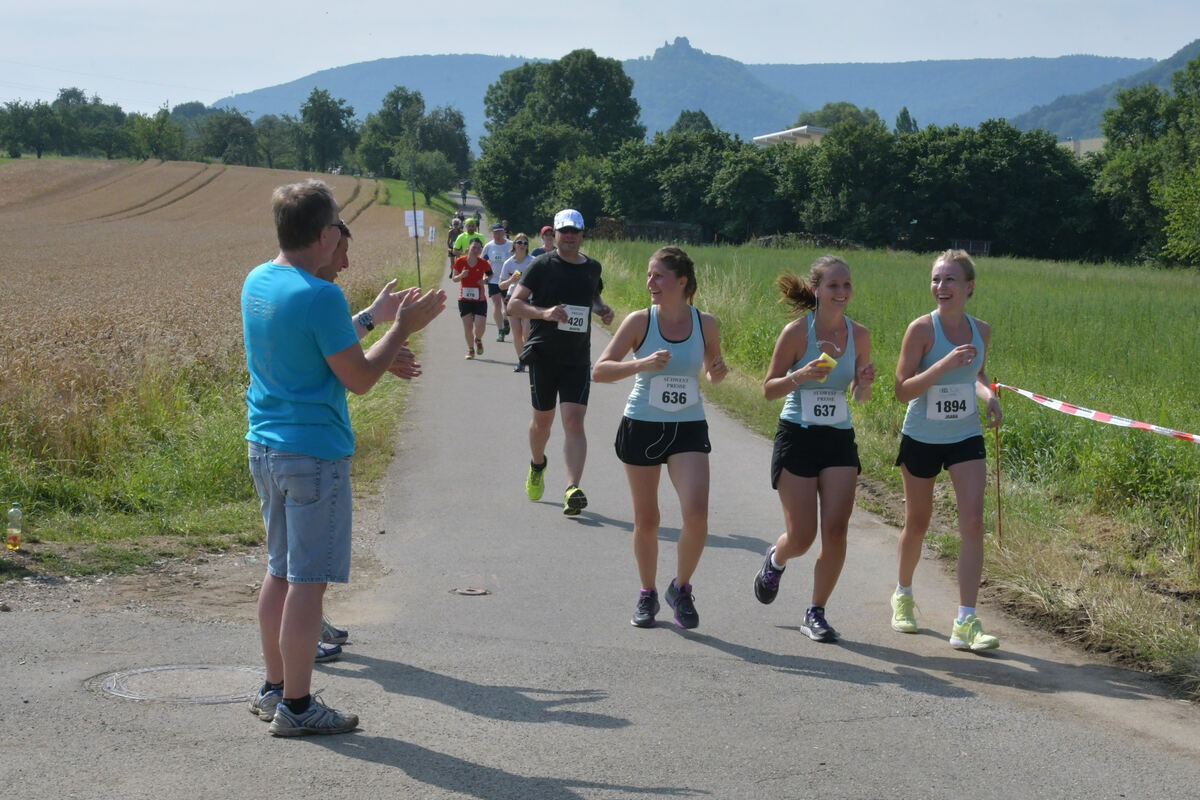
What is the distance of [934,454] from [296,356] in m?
3.23

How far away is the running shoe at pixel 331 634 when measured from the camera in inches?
211

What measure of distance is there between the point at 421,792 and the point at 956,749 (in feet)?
6.56

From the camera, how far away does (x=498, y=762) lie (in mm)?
4078

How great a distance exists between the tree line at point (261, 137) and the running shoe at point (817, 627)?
13149 centimetres

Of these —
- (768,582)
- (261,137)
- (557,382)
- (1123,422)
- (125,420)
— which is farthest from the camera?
(261,137)

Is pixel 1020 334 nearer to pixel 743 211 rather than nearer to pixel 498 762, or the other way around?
pixel 498 762

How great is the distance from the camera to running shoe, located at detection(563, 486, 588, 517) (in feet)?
27.8

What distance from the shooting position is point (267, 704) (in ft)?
14.3

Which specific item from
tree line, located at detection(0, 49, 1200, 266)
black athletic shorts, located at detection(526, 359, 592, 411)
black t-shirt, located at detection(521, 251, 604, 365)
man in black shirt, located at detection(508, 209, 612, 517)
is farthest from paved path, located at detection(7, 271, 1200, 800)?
tree line, located at detection(0, 49, 1200, 266)

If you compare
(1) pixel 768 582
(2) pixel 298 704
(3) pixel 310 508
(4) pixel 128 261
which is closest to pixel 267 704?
(2) pixel 298 704

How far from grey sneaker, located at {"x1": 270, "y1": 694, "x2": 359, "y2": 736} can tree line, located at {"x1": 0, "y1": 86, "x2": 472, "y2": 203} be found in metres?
133

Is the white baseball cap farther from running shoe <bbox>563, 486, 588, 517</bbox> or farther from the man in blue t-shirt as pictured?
the man in blue t-shirt

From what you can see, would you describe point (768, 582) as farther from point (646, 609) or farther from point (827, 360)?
point (827, 360)

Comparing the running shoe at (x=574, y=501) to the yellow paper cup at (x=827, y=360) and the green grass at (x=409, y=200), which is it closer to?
the yellow paper cup at (x=827, y=360)
